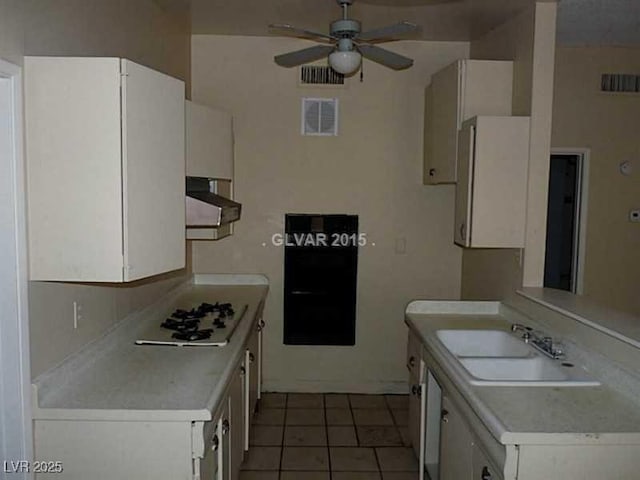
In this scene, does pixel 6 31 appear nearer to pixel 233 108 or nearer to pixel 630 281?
pixel 233 108

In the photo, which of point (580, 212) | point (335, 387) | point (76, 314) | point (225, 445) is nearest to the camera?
point (76, 314)

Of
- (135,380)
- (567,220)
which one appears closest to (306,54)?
(135,380)

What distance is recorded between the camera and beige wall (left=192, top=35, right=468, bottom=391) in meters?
4.23

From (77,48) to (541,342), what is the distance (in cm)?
236

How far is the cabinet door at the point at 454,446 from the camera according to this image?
6.95 feet

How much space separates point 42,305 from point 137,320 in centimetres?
99

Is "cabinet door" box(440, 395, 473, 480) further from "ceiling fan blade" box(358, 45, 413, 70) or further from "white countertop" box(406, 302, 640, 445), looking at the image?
"ceiling fan blade" box(358, 45, 413, 70)

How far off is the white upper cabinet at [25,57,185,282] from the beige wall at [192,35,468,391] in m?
2.38

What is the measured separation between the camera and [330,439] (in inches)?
143

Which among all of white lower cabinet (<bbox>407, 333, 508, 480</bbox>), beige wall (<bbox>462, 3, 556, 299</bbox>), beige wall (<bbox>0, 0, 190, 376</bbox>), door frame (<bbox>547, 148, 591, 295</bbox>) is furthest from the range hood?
door frame (<bbox>547, 148, 591, 295</bbox>)

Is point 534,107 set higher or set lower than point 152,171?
higher

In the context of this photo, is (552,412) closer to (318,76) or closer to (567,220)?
(318,76)

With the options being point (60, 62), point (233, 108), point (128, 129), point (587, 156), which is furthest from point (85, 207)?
point (587, 156)

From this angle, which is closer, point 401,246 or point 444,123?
point 444,123
